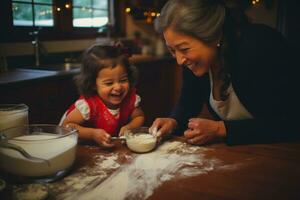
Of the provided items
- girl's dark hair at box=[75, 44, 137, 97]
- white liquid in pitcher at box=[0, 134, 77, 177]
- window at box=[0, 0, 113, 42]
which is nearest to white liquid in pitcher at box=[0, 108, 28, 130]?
white liquid in pitcher at box=[0, 134, 77, 177]

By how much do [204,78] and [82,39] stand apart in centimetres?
220

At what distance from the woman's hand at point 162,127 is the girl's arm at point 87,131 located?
0.57ft

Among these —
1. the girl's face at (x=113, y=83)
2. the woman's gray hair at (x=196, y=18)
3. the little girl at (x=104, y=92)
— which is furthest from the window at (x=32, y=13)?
the woman's gray hair at (x=196, y=18)

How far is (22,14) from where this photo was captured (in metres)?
2.81

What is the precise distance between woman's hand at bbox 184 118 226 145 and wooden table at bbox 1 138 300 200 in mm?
35

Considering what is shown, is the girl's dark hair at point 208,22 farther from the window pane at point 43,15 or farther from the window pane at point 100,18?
the window pane at point 100,18

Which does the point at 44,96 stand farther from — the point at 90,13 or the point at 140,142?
the point at 90,13

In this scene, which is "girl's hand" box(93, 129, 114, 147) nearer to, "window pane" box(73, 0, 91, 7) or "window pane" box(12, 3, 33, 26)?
"window pane" box(12, 3, 33, 26)

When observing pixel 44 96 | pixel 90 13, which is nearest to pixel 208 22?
pixel 44 96

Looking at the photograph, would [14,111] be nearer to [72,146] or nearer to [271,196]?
[72,146]

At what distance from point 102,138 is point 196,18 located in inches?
21.9

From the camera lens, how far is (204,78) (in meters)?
1.49

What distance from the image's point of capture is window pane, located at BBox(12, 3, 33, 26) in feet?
8.94

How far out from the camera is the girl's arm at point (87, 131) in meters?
1.09
